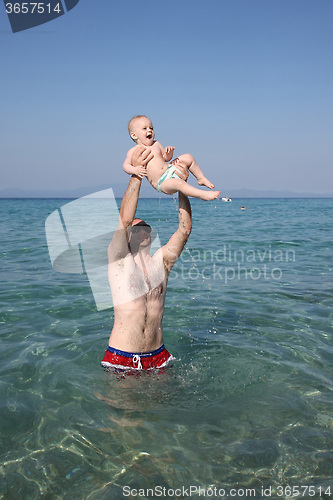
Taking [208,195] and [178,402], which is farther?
[178,402]

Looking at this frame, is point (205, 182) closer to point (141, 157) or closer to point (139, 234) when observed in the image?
point (141, 157)

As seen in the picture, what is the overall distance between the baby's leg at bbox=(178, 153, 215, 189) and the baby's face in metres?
0.36

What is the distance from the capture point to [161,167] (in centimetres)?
396

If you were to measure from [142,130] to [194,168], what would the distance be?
65cm

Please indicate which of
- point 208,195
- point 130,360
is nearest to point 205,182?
point 208,195

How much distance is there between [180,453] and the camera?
3359 mm

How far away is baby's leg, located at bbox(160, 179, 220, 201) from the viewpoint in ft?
11.8

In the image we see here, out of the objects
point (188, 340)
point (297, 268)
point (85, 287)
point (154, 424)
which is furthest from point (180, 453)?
point (297, 268)

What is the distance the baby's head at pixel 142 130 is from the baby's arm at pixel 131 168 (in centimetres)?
17

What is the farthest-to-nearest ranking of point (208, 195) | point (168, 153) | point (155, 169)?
point (168, 153) → point (155, 169) → point (208, 195)

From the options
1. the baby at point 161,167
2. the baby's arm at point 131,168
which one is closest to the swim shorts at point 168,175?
the baby at point 161,167

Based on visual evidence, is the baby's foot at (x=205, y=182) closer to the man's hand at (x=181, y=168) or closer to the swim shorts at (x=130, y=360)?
the man's hand at (x=181, y=168)

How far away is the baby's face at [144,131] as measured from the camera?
415 cm

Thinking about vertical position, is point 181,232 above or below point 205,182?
below
